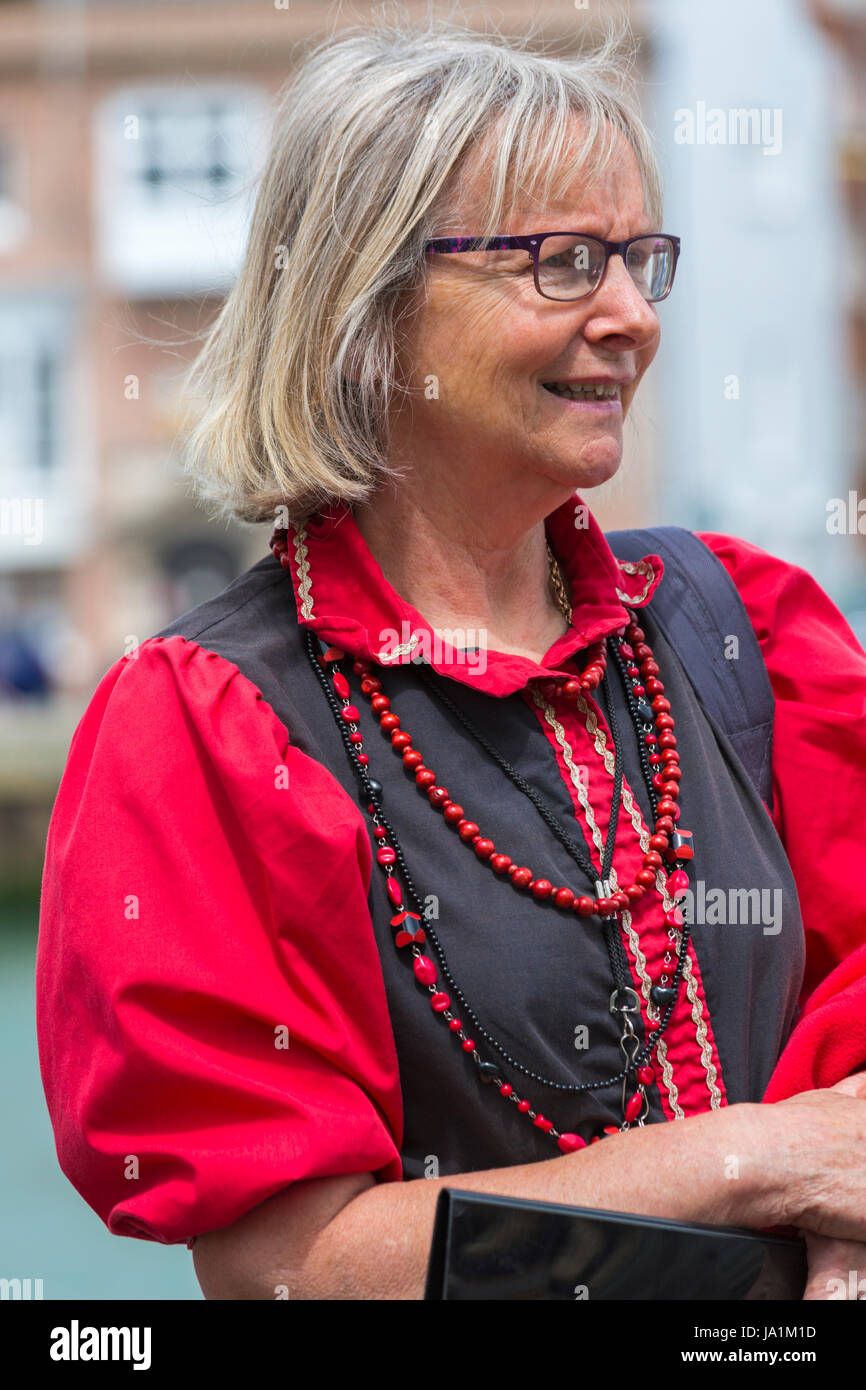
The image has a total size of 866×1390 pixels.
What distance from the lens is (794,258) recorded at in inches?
765

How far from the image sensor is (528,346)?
59.3 inches

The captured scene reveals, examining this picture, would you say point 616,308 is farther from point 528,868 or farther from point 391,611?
point 528,868

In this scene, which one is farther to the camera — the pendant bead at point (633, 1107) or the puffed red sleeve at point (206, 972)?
the pendant bead at point (633, 1107)

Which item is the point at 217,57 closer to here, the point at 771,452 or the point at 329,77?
the point at 771,452

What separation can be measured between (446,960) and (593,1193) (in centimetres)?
25

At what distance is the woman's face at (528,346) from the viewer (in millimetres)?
1513

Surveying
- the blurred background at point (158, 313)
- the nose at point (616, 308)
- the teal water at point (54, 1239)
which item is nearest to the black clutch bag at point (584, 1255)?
the nose at point (616, 308)

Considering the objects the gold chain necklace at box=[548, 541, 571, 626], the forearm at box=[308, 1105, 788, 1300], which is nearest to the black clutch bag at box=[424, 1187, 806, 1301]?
the forearm at box=[308, 1105, 788, 1300]

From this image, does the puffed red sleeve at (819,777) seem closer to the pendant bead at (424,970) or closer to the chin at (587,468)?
the chin at (587,468)

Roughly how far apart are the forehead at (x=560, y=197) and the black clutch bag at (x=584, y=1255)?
0.93 meters

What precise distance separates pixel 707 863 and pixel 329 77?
92 centimetres

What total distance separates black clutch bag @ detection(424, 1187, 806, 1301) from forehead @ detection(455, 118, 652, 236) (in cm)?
93

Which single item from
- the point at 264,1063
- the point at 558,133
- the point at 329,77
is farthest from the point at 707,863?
the point at 329,77

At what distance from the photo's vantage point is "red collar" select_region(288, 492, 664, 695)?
1548 mm
